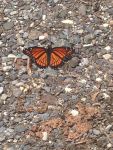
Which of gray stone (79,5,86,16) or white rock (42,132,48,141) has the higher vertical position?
gray stone (79,5,86,16)

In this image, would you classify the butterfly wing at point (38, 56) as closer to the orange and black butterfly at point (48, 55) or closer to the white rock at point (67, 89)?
the orange and black butterfly at point (48, 55)

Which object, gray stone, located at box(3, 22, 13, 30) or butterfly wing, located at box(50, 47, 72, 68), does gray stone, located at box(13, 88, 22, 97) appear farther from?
gray stone, located at box(3, 22, 13, 30)

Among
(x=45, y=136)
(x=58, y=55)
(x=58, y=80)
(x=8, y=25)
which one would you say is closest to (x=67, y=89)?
(x=58, y=80)

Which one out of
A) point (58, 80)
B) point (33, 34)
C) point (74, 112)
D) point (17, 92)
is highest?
point (33, 34)

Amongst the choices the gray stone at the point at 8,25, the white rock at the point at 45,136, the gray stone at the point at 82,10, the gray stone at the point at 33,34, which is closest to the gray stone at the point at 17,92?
the white rock at the point at 45,136

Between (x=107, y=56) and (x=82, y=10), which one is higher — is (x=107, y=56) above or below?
below

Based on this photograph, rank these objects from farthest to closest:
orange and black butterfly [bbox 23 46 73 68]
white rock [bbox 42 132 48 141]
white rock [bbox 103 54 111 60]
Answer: white rock [bbox 103 54 111 60] → orange and black butterfly [bbox 23 46 73 68] → white rock [bbox 42 132 48 141]

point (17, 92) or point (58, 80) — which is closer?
point (17, 92)

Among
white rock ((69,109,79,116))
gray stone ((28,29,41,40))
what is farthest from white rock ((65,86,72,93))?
gray stone ((28,29,41,40))

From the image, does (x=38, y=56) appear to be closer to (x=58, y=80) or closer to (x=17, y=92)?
(x=58, y=80)
